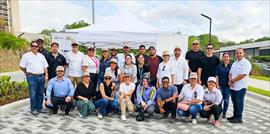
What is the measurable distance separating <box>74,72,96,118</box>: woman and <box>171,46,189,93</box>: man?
2.07 meters

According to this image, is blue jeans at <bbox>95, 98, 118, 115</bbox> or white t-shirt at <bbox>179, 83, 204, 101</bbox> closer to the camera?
white t-shirt at <bbox>179, 83, 204, 101</bbox>

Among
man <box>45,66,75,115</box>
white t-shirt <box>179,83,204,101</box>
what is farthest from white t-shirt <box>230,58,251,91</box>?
man <box>45,66,75,115</box>

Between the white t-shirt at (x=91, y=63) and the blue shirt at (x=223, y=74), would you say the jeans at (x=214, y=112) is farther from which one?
the white t-shirt at (x=91, y=63)

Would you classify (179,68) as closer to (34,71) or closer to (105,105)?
(105,105)

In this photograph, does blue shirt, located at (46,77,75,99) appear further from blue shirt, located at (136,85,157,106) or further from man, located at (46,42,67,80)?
blue shirt, located at (136,85,157,106)

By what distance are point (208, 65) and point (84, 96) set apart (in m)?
3.05

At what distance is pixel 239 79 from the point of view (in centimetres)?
579

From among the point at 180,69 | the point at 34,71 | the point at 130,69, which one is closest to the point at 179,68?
the point at 180,69

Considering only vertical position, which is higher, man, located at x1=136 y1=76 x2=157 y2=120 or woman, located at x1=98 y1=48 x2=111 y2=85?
woman, located at x1=98 y1=48 x2=111 y2=85

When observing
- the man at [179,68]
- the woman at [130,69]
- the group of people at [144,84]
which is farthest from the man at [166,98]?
the woman at [130,69]

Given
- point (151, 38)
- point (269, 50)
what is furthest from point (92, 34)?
point (269, 50)

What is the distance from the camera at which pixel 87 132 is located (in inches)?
200

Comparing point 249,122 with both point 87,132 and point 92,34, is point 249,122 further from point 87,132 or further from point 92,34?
point 92,34

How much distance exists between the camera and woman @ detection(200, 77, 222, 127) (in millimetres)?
5738
